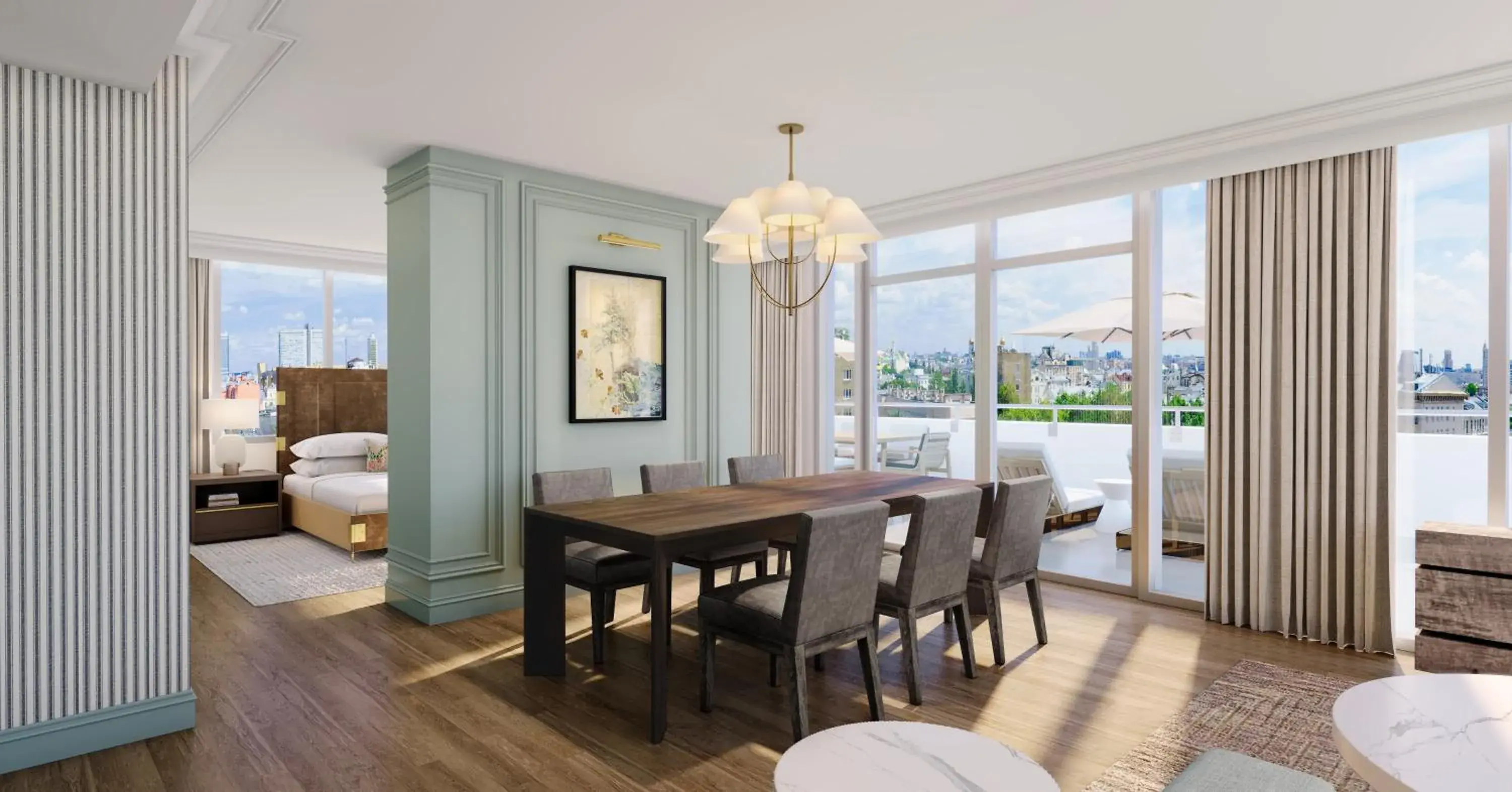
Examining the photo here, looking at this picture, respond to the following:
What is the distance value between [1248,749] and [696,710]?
1.89 m

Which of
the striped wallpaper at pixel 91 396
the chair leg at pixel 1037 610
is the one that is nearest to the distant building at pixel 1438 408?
the chair leg at pixel 1037 610

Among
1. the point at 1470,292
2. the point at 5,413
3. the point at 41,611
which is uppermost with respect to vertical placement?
the point at 1470,292

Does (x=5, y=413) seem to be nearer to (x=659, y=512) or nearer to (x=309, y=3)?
(x=309, y=3)

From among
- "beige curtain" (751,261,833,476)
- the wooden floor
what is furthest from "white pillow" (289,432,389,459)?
"beige curtain" (751,261,833,476)

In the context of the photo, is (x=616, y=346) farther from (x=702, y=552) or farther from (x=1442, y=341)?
(x=1442, y=341)

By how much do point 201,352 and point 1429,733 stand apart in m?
8.49

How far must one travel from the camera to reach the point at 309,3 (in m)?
2.73

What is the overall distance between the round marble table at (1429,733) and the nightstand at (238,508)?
7.48 m

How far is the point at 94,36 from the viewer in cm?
240

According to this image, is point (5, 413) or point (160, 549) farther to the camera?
point (160, 549)

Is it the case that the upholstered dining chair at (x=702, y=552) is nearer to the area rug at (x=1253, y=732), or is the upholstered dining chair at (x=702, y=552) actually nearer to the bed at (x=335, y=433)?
the area rug at (x=1253, y=732)

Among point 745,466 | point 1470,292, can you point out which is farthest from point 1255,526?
point 745,466

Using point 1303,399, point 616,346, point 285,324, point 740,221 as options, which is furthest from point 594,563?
point 285,324

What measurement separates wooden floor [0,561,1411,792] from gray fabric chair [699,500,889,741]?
0.22 m
